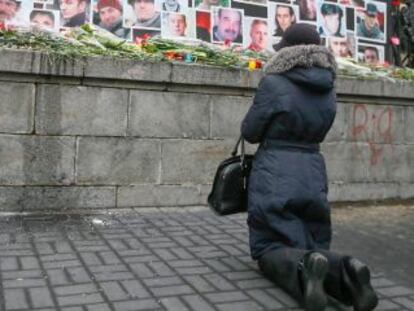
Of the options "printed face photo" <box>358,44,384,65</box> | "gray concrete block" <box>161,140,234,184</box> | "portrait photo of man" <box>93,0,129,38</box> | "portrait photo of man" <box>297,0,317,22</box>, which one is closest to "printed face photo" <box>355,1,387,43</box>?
"printed face photo" <box>358,44,384,65</box>

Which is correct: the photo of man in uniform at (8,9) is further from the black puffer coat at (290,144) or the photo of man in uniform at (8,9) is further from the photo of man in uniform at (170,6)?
the black puffer coat at (290,144)

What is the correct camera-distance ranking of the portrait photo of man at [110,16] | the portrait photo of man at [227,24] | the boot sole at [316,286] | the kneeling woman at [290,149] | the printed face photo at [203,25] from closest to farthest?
1. the boot sole at [316,286]
2. the kneeling woman at [290,149]
3. the portrait photo of man at [110,16]
4. the printed face photo at [203,25]
5. the portrait photo of man at [227,24]

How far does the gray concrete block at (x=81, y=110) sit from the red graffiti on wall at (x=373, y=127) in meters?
3.08

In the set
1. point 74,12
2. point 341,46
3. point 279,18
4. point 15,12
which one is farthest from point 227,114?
point 341,46

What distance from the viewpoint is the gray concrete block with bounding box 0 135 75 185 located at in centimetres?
601

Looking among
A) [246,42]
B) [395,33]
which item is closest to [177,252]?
[246,42]

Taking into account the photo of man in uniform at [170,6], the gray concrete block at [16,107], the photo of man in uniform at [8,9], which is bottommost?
the gray concrete block at [16,107]

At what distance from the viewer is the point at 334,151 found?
7.47 metres

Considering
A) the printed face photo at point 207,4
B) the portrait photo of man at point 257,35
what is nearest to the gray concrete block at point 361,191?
the portrait photo of man at point 257,35

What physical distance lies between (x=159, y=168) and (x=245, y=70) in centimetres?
153

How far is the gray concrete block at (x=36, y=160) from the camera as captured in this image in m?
6.01

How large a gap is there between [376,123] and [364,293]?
4584 mm

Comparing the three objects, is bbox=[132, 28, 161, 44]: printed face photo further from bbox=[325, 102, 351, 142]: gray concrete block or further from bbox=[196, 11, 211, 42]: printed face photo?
bbox=[325, 102, 351, 142]: gray concrete block

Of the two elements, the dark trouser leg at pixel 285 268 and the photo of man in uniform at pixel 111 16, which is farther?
the photo of man in uniform at pixel 111 16
